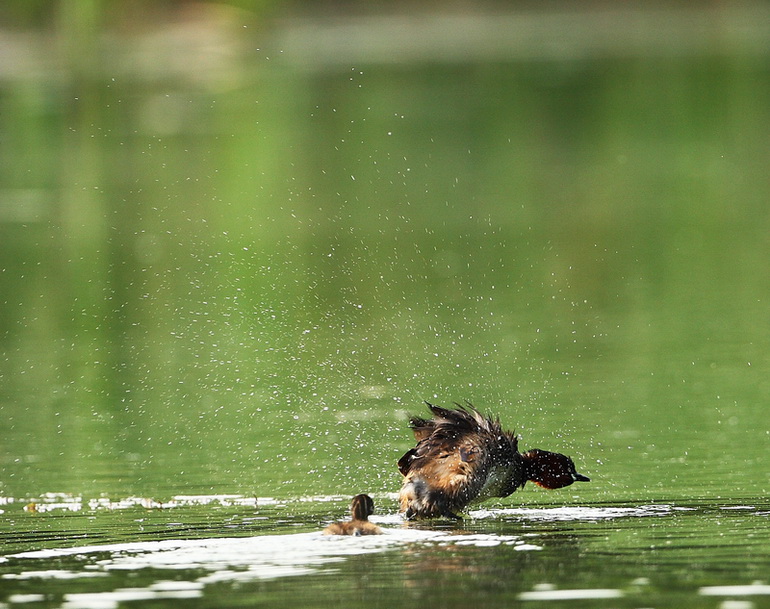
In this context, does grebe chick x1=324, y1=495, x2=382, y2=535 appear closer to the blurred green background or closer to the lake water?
the lake water

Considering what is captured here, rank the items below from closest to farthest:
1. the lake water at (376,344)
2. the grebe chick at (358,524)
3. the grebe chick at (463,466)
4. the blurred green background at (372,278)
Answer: the lake water at (376,344), the grebe chick at (358,524), the grebe chick at (463,466), the blurred green background at (372,278)

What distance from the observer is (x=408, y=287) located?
1602 cm

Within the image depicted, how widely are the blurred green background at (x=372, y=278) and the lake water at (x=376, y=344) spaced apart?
5cm

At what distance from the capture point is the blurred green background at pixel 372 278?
33.4ft

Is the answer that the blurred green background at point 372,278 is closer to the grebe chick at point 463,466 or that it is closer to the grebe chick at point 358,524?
the grebe chick at point 463,466

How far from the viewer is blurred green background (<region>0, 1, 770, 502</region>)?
10.2 metres

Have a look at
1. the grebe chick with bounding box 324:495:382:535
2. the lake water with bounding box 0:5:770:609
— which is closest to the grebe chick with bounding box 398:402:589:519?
the lake water with bounding box 0:5:770:609

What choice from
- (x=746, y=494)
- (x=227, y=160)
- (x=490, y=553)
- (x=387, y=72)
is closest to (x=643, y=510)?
(x=746, y=494)

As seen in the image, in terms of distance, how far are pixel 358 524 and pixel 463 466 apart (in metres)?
0.90

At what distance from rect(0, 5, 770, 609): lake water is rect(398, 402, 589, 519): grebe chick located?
5.7 inches

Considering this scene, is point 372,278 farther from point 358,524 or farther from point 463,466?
point 358,524

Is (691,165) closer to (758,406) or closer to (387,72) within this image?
(758,406)

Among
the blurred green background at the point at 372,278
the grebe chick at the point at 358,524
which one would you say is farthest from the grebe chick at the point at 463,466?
the grebe chick at the point at 358,524

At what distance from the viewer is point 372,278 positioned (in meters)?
16.8
